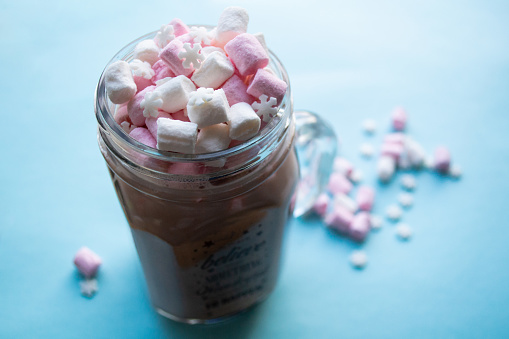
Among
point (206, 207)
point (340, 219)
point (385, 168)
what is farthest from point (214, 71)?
point (385, 168)

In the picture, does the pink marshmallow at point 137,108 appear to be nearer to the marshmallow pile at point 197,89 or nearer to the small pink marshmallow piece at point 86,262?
the marshmallow pile at point 197,89

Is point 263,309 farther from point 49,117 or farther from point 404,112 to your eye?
point 49,117

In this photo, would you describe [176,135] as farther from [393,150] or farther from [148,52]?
[393,150]

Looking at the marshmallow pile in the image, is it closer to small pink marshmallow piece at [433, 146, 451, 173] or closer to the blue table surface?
the blue table surface

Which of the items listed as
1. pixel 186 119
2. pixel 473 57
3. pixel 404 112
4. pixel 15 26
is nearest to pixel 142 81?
pixel 186 119

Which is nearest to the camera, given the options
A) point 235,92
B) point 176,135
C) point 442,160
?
point 176,135

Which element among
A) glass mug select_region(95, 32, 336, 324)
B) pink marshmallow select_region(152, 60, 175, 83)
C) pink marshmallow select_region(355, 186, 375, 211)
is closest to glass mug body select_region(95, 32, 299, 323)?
glass mug select_region(95, 32, 336, 324)

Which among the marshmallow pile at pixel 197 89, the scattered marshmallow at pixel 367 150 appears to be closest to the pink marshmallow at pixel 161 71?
the marshmallow pile at pixel 197 89
